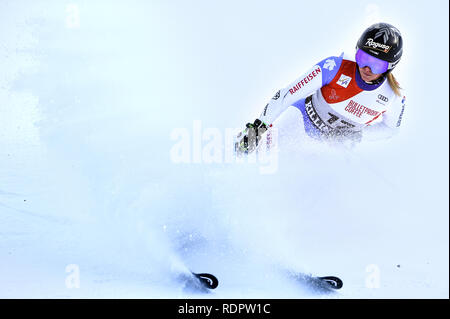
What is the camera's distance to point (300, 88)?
357 centimetres

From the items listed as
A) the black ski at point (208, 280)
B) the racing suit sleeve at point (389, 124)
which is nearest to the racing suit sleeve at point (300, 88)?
the racing suit sleeve at point (389, 124)

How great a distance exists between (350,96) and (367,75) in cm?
23

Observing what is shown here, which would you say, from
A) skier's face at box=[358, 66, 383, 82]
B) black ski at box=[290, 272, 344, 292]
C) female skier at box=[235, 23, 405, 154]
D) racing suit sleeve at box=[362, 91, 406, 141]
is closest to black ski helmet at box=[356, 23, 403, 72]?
female skier at box=[235, 23, 405, 154]

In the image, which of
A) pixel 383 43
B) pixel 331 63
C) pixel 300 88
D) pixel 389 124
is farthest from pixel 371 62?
pixel 389 124

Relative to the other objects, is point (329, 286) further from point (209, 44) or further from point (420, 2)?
point (420, 2)

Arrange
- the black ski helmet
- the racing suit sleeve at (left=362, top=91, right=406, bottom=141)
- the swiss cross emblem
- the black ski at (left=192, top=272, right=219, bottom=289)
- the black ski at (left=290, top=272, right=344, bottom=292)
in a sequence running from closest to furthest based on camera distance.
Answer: the black ski helmet → the swiss cross emblem → the black ski at (left=192, top=272, right=219, bottom=289) → the racing suit sleeve at (left=362, top=91, right=406, bottom=141) → the black ski at (left=290, top=272, right=344, bottom=292)

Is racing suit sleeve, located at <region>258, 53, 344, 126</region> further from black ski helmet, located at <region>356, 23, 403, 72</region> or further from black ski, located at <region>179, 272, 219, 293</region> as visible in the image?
black ski, located at <region>179, 272, 219, 293</region>

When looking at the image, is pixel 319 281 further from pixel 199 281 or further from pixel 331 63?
pixel 331 63

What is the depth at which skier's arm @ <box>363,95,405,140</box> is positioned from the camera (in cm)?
399

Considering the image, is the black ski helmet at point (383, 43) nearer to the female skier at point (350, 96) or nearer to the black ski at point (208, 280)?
the female skier at point (350, 96)

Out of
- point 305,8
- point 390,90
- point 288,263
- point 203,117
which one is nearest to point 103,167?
point 203,117

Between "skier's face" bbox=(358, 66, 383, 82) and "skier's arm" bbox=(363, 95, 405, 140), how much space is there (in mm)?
349

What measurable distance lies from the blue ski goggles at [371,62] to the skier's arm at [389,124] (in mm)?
465

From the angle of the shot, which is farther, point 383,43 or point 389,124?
point 389,124
